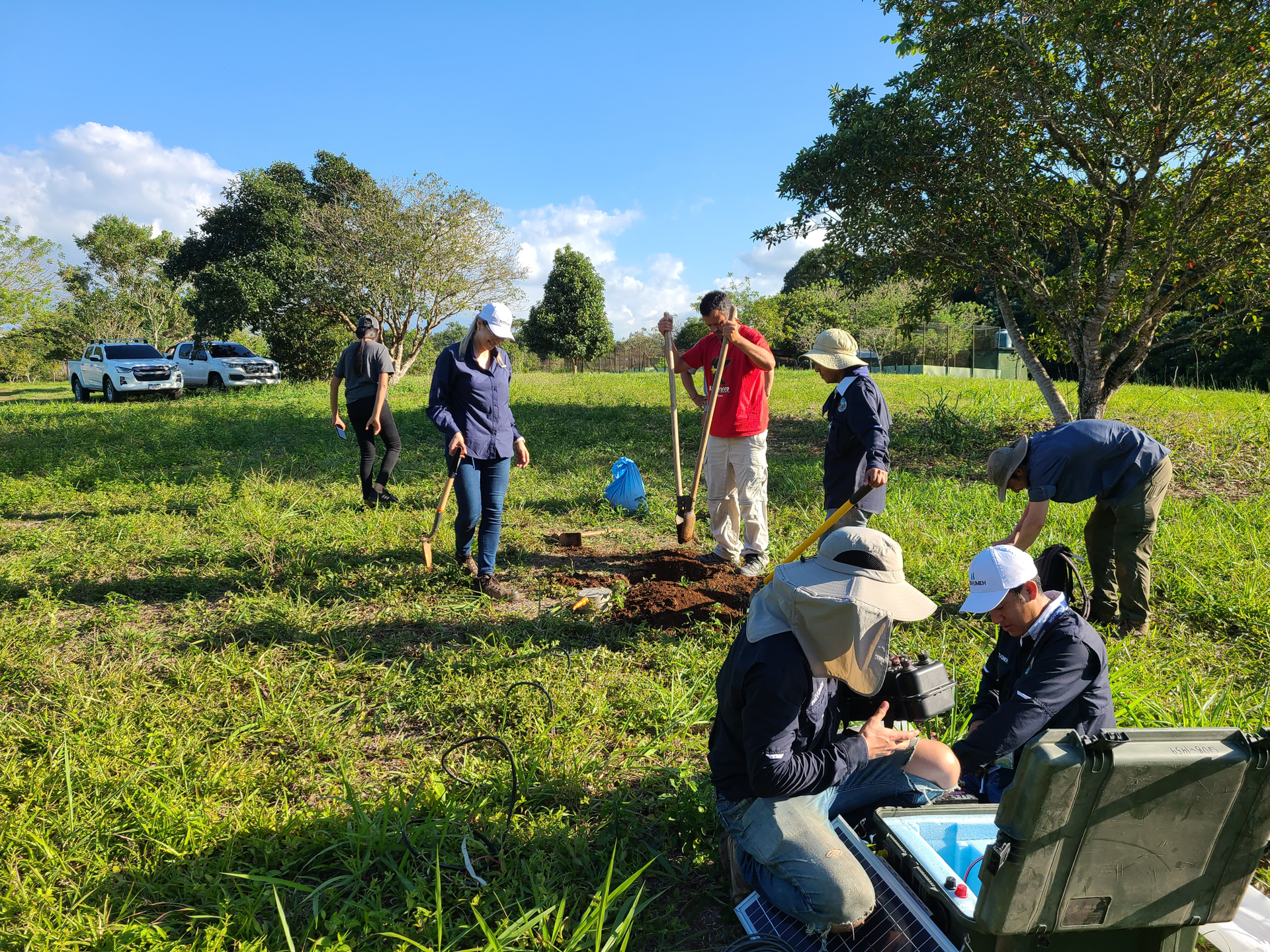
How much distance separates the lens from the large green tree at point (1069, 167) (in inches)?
254

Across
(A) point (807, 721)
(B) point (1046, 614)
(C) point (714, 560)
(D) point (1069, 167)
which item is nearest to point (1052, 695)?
(B) point (1046, 614)

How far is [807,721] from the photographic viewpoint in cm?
201

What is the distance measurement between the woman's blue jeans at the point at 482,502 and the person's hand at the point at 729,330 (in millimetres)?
1660

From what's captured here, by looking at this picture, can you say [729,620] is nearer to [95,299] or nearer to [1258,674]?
[1258,674]

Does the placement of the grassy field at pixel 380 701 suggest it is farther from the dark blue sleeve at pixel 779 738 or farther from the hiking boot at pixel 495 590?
the dark blue sleeve at pixel 779 738

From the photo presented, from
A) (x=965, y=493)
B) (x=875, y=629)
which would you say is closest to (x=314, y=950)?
Answer: (x=875, y=629)

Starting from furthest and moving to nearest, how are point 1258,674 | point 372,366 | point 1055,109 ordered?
point 1055,109 → point 372,366 → point 1258,674

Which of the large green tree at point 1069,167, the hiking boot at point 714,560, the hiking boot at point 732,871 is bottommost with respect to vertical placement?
the hiking boot at point 732,871

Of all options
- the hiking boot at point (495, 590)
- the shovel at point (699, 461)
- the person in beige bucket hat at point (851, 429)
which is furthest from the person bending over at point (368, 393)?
the person in beige bucket hat at point (851, 429)

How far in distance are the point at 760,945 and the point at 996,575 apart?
1360 millimetres

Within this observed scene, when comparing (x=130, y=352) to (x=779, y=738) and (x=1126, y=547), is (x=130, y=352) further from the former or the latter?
(x=1126, y=547)

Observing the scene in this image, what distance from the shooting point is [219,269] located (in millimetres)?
20797

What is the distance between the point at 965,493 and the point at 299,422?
1054 centimetres

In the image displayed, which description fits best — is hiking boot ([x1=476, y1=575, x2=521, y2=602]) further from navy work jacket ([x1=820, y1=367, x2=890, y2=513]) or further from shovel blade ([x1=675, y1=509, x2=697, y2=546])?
navy work jacket ([x1=820, y1=367, x2=890, y2=513])
